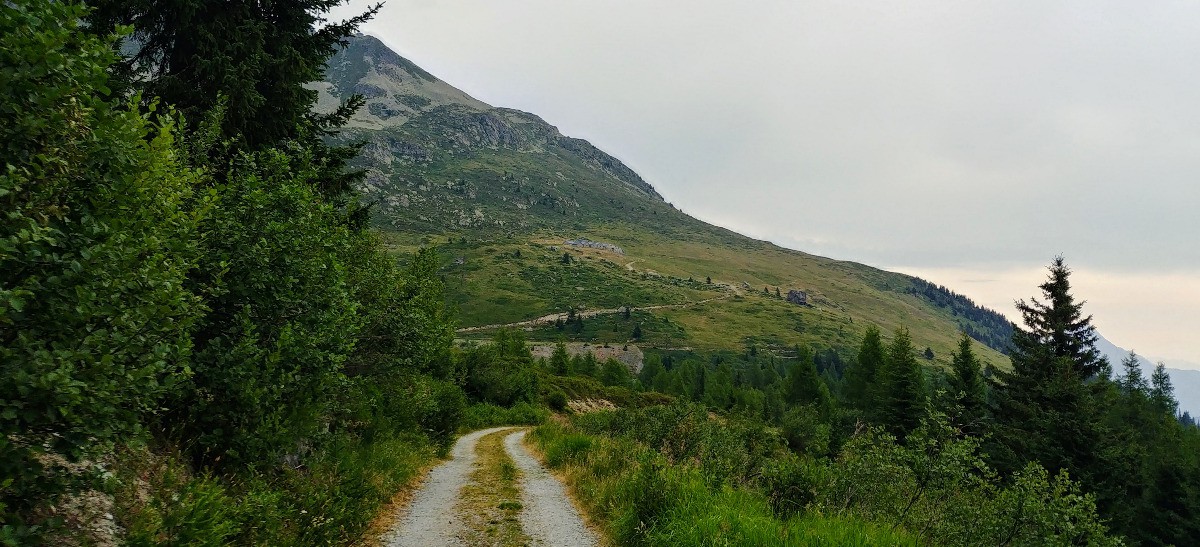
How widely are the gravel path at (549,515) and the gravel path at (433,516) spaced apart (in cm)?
171

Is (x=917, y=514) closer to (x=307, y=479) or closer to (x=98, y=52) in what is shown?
(x=307, y=479)

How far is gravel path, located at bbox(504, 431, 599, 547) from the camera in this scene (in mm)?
11266

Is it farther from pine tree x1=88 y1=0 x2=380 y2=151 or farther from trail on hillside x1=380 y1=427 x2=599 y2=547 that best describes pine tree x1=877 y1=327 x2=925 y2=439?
pine tree x1=88 y1=0 x2=380 y2=151

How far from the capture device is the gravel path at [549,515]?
1127 cm

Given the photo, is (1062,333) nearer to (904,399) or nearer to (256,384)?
(904,399)

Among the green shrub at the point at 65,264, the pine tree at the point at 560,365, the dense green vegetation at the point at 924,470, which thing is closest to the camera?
the green shrub at the point at 65,264

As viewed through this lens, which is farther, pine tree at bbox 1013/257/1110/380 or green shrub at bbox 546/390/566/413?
green shrub at bbox 546/390/566/413

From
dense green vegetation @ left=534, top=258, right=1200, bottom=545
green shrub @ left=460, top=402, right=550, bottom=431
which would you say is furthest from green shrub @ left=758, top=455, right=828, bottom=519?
green shrub @ left=460, top=402, right=550, bottom=431

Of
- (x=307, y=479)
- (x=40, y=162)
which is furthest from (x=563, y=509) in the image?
(x=40, y=162)

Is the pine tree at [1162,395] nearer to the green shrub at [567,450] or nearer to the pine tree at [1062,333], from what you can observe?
the pine tree at [1062,333]

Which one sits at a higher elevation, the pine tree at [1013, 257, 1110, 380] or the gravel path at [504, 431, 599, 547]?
the pine tree at [1013, 257, 1110, 380]

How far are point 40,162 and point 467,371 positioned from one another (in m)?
48.3

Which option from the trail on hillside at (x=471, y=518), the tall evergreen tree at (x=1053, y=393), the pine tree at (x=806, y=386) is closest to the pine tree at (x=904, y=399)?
the tall evergreen tree at (x=1053, y=393)

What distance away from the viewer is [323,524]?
29.5 feet
